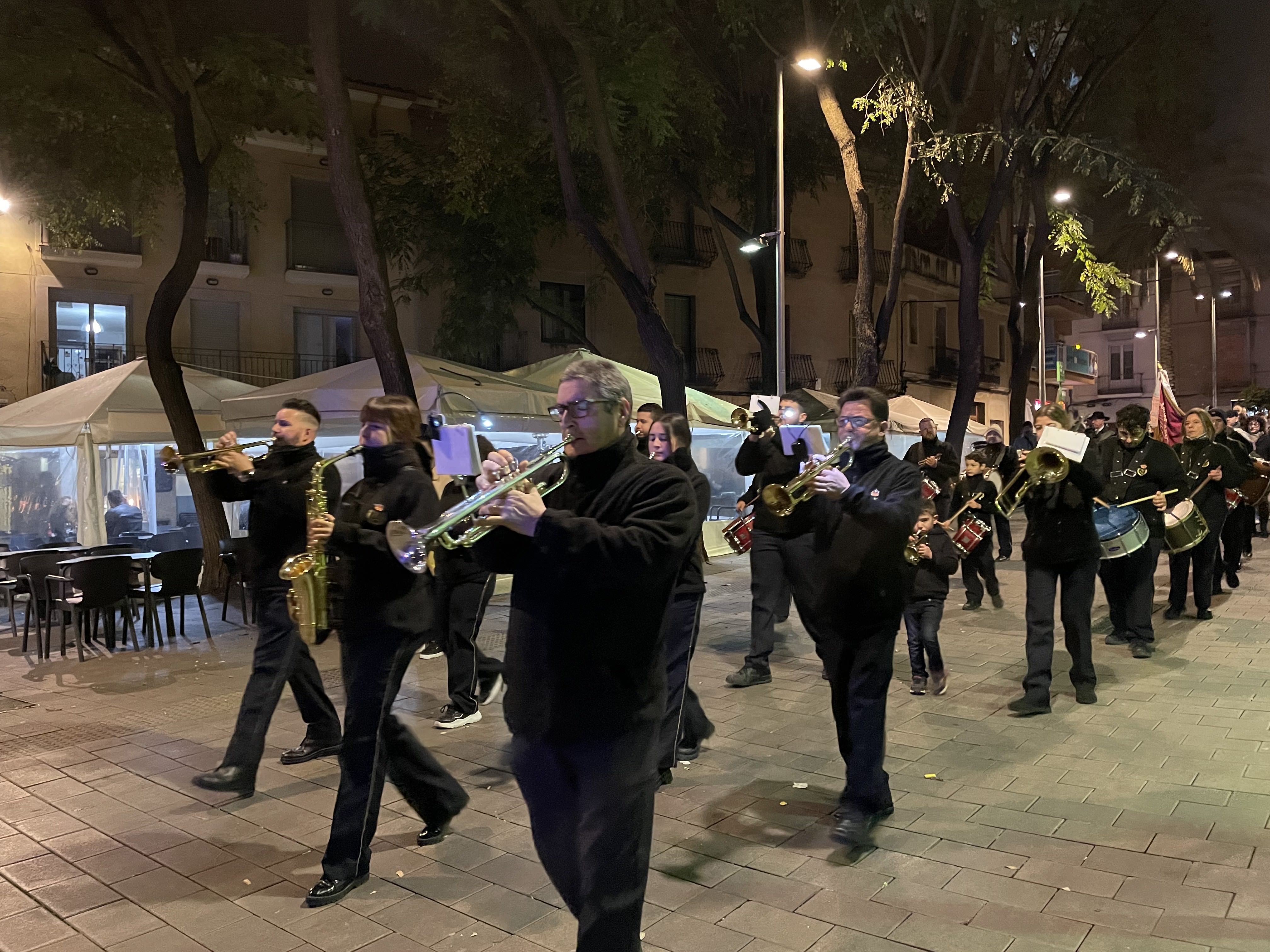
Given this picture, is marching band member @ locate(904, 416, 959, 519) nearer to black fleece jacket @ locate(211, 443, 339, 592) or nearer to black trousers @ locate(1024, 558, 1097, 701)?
black trousers @ locate(1024, 558, 1097, 701)

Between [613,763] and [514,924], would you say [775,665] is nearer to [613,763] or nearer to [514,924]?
[514,924]

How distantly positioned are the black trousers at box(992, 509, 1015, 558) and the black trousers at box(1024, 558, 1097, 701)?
782 cm

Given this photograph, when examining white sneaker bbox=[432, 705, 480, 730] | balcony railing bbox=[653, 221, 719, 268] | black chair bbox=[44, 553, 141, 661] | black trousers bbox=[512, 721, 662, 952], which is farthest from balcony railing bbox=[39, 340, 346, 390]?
black trousers bbox=[512, 721, 662, 952]

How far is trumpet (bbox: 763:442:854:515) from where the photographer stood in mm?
4391

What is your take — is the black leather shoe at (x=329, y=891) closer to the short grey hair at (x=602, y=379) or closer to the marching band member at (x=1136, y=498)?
the short grey hair at (x=602, y=379)

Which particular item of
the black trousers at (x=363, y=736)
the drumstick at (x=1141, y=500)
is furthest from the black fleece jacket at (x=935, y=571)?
the black trousers at (x=363, y=736)

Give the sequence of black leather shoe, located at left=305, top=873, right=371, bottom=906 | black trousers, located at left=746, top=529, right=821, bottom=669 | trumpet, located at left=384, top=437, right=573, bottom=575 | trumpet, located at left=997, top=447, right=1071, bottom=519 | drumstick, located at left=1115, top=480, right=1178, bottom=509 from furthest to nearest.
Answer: drumstick, located at left=1115, top=480, right=1178, bottom=509, black trousers, located at left=746, top=529, right=821, bottom=669, trumpet, located at left=997, top=447, right=1071, bottom=519, black leather shoe, located at left=305, top=873, right=371, bottom=906, trumpet, located at left=384, top=437, right=573, bottom=575

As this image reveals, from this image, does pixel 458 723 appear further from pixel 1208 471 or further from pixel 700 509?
pixel 1208 471

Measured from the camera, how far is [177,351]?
→ 1948 centimetres

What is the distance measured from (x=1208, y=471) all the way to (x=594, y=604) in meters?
8.67

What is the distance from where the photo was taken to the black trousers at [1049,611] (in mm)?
6301

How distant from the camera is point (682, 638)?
5.01 m

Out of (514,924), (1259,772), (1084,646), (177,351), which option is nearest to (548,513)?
(514,924)

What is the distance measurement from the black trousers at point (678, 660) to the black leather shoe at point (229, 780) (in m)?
2.07
